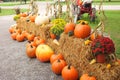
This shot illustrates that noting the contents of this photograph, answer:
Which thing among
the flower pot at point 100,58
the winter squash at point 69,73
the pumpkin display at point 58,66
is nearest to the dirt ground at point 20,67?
the pumpkin display at point 58,66

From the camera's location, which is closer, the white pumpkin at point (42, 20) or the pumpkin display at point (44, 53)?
the pumpkin display at point (44, 53)

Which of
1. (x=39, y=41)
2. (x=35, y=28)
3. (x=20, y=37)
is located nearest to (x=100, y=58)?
(x=39, y=41)

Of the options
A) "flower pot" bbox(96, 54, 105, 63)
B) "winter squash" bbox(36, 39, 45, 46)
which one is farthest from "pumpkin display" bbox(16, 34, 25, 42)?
"flower pot" bbox(96, 54, 105, 63)

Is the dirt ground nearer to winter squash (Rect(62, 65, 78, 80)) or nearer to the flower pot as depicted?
winter squash (Rect(62, 65, 78, 80))

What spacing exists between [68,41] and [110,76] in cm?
175

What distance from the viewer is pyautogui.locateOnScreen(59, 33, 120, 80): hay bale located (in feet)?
14.7

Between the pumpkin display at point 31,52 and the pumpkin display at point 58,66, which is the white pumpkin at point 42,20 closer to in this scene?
the pumpkin display at point 31,52

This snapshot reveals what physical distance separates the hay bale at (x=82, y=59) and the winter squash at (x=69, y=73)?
113mm

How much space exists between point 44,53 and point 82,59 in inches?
71.5

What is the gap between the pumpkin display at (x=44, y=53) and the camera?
22.0ft

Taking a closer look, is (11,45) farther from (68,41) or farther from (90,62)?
(90,62)

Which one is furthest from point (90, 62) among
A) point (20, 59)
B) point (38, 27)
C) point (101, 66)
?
point (38, 27)

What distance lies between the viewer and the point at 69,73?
5.34m

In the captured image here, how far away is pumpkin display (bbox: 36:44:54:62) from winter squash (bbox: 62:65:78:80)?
4.30 feet
